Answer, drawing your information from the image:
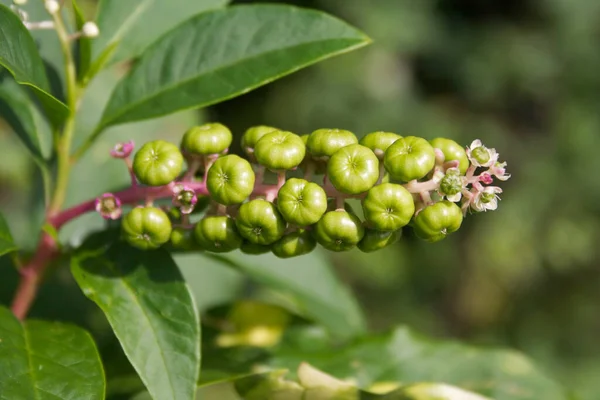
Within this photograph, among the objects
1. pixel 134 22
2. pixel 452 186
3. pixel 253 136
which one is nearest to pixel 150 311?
pixel 253 136

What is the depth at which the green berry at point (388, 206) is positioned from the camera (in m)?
1.17

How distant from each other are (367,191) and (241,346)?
2.49 ft

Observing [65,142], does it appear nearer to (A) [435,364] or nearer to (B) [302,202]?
(B) [302,202]

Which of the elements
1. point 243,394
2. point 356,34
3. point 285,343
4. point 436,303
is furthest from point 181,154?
point 436,303

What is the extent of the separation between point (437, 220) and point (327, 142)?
0.76ft

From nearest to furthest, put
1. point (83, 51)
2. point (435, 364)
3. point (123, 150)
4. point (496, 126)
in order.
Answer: point (123, 150)
point (83, 51)
point (435, 364)
point (496, 126)

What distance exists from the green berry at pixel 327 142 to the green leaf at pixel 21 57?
18.9 inches

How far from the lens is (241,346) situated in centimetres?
182

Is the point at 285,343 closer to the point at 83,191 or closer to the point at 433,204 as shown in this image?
the point at 83,191

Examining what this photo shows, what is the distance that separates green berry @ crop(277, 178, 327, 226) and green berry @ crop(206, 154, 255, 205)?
0.07 meters

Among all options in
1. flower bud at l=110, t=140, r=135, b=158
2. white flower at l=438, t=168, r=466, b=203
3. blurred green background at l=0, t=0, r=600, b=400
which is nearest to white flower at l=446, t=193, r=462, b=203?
white flower at l=438, t=168, r=466, b=203

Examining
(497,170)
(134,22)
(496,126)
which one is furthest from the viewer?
(496,126)

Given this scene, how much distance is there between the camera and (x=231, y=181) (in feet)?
4.00

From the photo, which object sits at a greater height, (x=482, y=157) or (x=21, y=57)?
(x=482, y=157)
